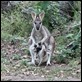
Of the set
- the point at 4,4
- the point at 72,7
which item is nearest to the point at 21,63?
the point at 72,7

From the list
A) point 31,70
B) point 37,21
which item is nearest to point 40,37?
point 37,21

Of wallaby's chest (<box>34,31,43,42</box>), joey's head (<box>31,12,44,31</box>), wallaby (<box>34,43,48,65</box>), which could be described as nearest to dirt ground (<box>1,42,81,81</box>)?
wallaby (<box>34,43,48,65</box>)

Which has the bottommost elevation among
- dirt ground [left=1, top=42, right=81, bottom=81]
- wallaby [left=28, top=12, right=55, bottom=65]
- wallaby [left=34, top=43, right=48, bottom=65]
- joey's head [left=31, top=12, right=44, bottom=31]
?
dirt ground [left=1, top=42, right=81, bottom=81]

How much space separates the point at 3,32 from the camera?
1248cm

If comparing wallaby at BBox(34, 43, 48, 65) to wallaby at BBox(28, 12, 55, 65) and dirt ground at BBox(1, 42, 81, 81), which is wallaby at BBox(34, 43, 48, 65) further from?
dirt ground at BBox(1, 42, 81, 81)

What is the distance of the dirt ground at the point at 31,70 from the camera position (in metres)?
7.57

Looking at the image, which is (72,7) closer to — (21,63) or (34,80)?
(21,63)

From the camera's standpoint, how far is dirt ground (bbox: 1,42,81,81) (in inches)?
298

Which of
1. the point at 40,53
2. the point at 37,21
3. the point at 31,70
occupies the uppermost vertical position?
the point at 37,21

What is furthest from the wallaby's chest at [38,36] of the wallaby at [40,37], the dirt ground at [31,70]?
the dirt ground at [31,70]

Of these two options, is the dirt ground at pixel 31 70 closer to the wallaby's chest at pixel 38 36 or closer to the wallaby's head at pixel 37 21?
the wallaby's chest at pixel 38 36

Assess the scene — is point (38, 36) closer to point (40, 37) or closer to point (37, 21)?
point (40, 37)

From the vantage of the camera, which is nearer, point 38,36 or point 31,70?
point 31,70

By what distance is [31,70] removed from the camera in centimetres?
846
